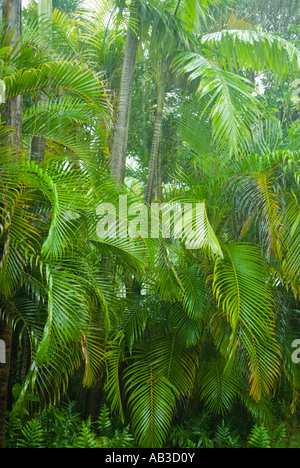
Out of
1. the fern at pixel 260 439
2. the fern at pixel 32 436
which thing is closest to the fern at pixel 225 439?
the fern at pixel 260 439

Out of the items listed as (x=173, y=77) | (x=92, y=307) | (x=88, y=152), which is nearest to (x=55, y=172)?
(x=88, y=152)

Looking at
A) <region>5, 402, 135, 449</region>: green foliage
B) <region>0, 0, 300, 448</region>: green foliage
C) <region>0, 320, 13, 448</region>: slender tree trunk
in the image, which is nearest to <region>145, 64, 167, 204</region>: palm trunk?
<region>0, 0, 300, 448</region>: green foliage

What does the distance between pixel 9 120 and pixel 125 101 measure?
1.44 metres

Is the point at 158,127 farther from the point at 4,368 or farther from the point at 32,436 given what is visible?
the point at 32,436

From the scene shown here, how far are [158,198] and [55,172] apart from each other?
4.65 feet

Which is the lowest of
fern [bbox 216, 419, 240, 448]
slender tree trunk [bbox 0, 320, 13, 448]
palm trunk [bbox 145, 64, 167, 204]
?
fern [bbox 216, 419, 240, 448]

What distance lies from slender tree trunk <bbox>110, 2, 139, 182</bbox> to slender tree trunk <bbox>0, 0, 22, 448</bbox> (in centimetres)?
120

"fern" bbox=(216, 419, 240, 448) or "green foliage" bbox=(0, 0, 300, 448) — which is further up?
"green foliage" bbox=(0, 0, 300, 448)

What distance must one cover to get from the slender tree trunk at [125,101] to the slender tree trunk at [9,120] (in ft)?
3.92

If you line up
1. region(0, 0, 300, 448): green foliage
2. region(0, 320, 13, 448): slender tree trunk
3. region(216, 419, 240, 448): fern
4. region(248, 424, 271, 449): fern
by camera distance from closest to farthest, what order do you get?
1. region(0, 0, 300, 448): green foliage
2. region(0, 320, 13, 448): slender tree trunk
3. region(248, 424, 271, 449): fern
4. region(216, 419, 240, 448): fern

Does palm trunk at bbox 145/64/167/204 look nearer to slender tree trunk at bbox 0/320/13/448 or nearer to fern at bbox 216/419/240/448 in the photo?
slender tree trunk at bbox 0/320/13/448

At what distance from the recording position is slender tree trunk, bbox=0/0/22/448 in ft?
10.8

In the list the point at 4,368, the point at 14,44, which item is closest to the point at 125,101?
the point at 14,44
